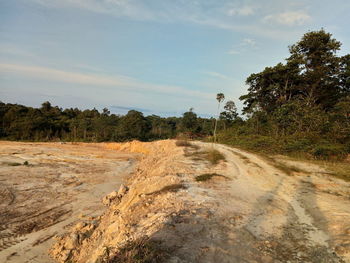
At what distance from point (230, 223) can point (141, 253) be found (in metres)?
2.64

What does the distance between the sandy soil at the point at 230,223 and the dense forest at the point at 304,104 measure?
941 cm

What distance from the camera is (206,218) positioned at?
4910mm

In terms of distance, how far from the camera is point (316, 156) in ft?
49.9

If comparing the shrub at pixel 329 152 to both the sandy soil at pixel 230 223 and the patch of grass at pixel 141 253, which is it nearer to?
the sandy soil at pixel 230 223

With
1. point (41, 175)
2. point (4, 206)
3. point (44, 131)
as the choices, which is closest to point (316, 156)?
point (4, 206)

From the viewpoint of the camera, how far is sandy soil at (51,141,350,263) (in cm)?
375

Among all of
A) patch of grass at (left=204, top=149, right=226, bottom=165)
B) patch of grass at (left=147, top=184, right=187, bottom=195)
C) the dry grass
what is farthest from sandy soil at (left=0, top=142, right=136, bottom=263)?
patch of grass at (left=204, top=149, right=226, bottom=165)

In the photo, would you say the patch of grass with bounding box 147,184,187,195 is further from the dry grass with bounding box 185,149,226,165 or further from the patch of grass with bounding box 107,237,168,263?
the dry grass with bounding box 185,149,226,165

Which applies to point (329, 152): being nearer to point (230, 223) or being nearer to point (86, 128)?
point (230, 223)

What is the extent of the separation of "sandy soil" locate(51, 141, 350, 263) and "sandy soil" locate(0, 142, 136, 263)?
1.08 metres

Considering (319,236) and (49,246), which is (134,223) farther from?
(319,236)

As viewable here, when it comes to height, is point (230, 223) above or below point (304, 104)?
below

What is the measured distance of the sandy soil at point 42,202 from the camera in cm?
636

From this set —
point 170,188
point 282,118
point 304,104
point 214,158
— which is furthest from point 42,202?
point 304,104
